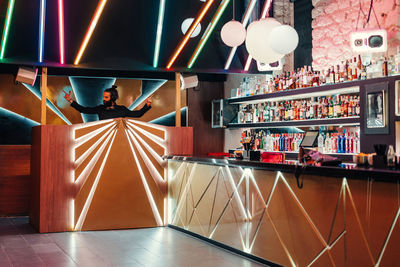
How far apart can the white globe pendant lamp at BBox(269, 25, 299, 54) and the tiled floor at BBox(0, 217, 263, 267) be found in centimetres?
205

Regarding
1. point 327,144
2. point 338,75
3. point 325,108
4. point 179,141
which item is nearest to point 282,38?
point 338,75

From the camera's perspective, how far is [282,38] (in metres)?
4.58

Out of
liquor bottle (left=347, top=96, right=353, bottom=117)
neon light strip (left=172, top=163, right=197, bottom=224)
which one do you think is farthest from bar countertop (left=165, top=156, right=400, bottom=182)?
liquor bottle (left=347, top=96, right=353, bottom=117)

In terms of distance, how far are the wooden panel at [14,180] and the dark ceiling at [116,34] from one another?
1.77m

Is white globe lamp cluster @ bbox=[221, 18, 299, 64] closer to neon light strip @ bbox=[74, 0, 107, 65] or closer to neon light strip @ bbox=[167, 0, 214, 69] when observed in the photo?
neon light strip @ bbox=[167, 0, 214, 69]

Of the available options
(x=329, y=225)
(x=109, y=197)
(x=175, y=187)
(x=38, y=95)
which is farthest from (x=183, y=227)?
(x=38, y=95)

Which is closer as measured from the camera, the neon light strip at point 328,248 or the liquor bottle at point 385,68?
the neon light strip at point 328,248

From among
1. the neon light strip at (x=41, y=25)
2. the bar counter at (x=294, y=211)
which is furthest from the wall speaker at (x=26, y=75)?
the bar counter at (x=294, y=211)

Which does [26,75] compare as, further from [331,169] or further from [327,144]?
[331,169]

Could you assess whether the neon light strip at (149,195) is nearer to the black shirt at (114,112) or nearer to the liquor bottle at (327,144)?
the black shirt at (114,112)

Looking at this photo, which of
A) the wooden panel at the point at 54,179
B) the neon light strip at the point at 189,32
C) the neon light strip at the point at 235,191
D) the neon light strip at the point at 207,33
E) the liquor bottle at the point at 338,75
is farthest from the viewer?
the neon light strip at the point at 207,33

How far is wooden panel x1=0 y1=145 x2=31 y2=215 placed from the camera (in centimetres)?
830

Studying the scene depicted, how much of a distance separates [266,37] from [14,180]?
5.42 meters

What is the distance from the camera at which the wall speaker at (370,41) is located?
5.81 metres
